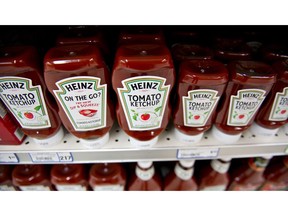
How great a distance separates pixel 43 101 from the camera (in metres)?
0.75

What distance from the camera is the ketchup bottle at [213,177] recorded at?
1.16 meters

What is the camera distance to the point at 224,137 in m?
0.89

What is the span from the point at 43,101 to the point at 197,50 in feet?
1.84

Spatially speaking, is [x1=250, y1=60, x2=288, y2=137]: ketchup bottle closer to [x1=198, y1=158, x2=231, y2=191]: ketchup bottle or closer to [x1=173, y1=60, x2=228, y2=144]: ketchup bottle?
[x1=173, y1=60, x2=228, y2=144]: ketchup bottle

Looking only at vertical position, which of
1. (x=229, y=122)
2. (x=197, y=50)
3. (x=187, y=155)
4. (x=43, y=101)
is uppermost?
(x=197, y=50)

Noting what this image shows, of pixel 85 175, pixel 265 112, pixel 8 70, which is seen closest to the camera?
pixel 8 70

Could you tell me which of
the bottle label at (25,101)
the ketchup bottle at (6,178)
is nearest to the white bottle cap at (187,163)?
the bottle label at (25,101)

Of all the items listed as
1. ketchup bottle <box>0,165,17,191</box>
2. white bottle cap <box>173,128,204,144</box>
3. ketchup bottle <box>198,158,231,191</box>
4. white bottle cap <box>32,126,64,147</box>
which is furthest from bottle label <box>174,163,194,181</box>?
ketchup bottle <box>0,165,17,191</box>

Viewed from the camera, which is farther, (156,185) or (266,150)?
(156,185)

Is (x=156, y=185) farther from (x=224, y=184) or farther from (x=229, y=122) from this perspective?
(x=229, y=122)

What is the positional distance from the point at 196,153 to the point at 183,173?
24 centimetres

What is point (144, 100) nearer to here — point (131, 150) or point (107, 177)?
point (131, 150)
